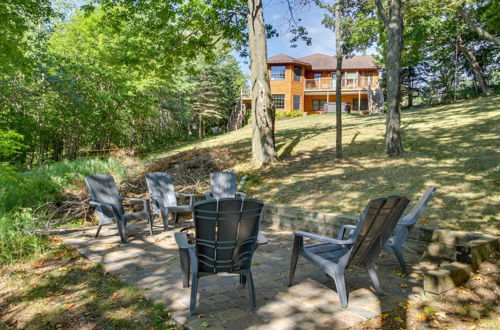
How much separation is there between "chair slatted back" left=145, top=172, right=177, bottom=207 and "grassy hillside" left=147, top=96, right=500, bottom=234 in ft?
6.30

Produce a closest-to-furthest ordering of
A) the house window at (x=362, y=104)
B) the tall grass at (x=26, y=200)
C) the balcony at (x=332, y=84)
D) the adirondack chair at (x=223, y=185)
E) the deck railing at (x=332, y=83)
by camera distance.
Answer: the tall grass at (x=26, y=200) → the adirondack chair at (x=223, y=185) → the balcony at (x=332, y=84) → the deck railing at (x=332, y=83) → the house window at (x=362, y=104)

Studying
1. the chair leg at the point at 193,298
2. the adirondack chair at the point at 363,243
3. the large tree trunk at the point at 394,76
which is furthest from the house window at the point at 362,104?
the chair leg at the point at 193,298

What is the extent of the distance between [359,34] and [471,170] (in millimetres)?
13314

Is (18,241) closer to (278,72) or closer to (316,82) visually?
(278,72)

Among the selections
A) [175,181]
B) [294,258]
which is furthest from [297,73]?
[294,258]

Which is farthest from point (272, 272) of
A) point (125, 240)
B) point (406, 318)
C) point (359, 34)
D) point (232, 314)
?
point (359, 34)

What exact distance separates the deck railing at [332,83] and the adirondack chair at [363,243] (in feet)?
107

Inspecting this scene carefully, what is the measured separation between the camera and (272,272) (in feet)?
13.6

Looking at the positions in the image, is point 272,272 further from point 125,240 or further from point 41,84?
point 41,84

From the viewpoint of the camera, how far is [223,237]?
3.15m

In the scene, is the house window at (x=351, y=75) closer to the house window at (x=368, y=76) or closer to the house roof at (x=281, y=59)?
the house window at (x=368, y=76)

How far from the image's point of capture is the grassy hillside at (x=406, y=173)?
5551 millimetres

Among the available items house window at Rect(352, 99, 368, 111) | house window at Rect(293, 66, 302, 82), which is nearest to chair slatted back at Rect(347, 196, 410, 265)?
house window at Rect(293, 66, 302, 82)

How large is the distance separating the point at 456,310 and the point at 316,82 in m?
34.1
